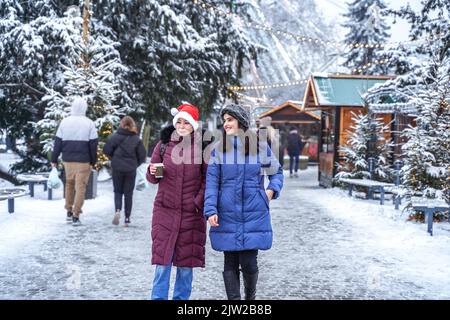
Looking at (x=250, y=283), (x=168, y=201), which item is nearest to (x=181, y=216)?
(x=168, y=201)

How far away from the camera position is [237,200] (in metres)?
4.52

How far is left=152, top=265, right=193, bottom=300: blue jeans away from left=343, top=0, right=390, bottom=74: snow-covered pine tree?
33731 millimetres

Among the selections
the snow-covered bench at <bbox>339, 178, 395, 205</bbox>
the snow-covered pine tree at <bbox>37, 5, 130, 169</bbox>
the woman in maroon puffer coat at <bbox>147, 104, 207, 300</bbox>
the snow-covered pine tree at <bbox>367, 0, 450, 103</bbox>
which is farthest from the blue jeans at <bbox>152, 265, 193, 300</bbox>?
the snow-covered pine tree at <bbox>367, 0, 450, 103</bbox>

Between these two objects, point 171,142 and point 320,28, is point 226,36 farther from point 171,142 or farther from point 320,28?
point 320,28

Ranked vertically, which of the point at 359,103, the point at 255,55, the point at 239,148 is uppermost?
the point at 255,55

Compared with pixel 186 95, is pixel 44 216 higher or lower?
lower

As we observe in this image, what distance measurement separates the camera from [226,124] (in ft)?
15.1

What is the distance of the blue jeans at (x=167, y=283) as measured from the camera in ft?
15.7

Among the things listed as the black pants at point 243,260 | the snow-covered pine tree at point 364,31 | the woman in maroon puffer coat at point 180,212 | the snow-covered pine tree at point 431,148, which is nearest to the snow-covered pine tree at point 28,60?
the snow-covered pine tree at point 431,148

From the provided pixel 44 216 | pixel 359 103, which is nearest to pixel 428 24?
pixel 359 103

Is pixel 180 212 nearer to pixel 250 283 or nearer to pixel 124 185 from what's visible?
pixel 250 283

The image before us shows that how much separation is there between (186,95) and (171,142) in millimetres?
13904

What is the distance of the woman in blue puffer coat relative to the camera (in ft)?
14.8

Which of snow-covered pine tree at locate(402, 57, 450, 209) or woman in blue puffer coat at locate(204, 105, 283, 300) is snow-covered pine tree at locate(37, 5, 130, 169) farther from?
woman in blue puffer coat at locate(204, 105, 283, 300)
